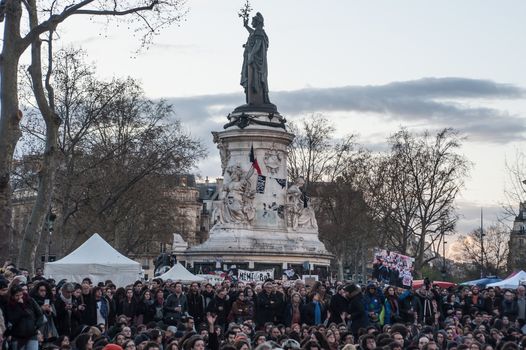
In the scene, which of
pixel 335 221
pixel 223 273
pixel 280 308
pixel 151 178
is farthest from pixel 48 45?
pixel 335 221

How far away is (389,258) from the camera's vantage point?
3231 cm

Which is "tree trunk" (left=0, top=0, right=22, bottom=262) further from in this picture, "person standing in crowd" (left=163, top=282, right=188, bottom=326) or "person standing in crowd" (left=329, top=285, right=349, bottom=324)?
"person standing in crowd" (left=329, top=285, right=349, bottom=324)

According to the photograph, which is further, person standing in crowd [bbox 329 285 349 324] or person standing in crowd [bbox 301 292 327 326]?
person standing in crowd [bbox 301 292 327 326]

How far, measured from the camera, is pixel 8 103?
74.1ft

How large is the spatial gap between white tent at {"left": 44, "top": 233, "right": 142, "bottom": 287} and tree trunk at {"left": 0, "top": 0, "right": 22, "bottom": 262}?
5528mm

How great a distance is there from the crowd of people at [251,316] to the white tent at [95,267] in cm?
194

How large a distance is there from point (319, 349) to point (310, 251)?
94.7 feet

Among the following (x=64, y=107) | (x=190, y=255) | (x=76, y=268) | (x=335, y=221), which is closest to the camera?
(x=76, y=268)

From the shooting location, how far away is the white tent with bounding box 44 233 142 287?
28.5 metres

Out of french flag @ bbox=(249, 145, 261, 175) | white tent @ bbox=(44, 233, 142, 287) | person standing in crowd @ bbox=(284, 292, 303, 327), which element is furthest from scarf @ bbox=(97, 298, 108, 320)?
french flag @ bbox=(249, 145, 261, 175)

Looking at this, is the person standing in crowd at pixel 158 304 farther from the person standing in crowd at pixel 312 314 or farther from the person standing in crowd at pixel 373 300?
the person standing in crowd at pixel 373 300

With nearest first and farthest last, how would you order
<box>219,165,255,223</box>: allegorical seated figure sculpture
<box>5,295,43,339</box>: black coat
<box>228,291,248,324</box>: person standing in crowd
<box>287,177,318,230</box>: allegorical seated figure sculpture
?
<box>5,295,43,339</box>: black coat < <box>228,291,248,324</box>: person standing in crowd < <box>219,165,255,223</box>: allegorical seated figure sculpture < <box>287,177,318,230</box>: allegorical seated figure sculpture

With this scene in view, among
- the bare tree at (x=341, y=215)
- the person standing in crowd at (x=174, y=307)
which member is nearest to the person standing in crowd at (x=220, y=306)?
the person standing in crowd at (x=174, y=307)

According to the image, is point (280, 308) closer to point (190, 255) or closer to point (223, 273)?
point (223, 273)
